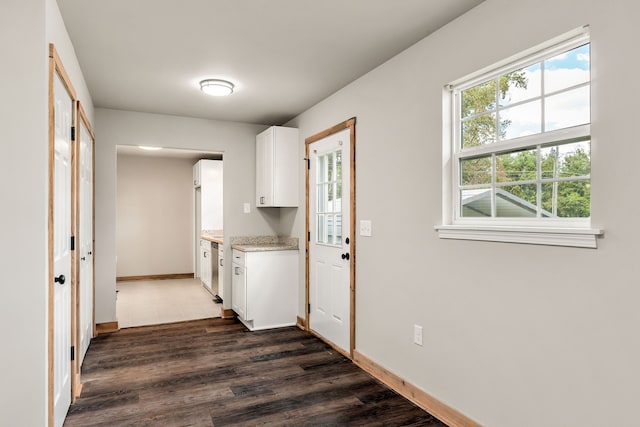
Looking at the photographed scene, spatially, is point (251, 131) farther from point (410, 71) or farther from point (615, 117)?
point (615, 117)

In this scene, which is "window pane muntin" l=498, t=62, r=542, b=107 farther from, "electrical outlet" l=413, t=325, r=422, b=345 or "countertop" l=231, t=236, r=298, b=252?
"countertop" l=231, t=236, r=298, b=252

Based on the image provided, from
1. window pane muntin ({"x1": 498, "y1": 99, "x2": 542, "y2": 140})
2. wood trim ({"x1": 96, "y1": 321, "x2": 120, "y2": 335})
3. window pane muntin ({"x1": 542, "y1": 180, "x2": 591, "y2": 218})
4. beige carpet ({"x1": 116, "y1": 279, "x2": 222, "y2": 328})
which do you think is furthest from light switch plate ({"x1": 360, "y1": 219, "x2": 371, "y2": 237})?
wood trim ({"x1": 96, "y1": 321, "x2": 120, "y2": 335})

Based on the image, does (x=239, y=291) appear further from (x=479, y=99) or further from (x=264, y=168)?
(x=479, y=99)

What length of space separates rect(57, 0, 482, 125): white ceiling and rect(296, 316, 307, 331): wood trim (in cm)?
236

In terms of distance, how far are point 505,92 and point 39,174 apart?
238 centimetres

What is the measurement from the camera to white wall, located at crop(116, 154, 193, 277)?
7445 mm

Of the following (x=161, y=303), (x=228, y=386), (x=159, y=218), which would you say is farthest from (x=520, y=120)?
(x=159, y=218)

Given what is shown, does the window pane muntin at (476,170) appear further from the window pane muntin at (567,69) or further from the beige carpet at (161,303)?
the beige carpet at (161,303)

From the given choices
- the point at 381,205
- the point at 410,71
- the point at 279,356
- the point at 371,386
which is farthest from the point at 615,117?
the point at 279,356

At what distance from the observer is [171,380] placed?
3.04m

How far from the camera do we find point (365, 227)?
131 inches

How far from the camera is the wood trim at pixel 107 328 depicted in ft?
13.9

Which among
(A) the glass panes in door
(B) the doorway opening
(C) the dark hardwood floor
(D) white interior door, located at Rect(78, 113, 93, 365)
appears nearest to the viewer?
(C) the dark hardwood floor

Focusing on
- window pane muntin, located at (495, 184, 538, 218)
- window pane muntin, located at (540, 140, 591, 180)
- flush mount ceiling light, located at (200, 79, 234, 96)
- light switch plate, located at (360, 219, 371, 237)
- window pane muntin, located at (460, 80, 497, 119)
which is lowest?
light switch plate, located at (360, 219, 371, 237)
